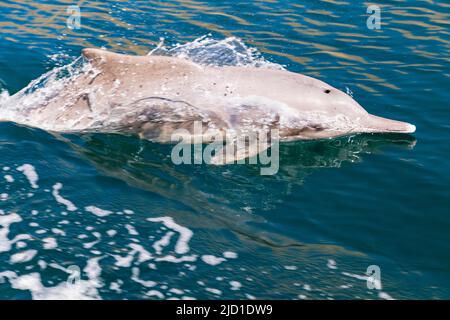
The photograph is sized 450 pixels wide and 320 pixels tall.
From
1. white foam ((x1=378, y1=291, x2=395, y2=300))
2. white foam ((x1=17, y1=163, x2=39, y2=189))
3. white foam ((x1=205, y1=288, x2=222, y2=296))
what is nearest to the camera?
white foam ((x1=205, y1=288, x2=222, y2=296))

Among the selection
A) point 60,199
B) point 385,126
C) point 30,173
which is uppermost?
point 385,126

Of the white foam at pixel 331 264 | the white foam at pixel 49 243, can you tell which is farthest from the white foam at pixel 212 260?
the white foam at pixel 49 243

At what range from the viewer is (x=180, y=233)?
652cm

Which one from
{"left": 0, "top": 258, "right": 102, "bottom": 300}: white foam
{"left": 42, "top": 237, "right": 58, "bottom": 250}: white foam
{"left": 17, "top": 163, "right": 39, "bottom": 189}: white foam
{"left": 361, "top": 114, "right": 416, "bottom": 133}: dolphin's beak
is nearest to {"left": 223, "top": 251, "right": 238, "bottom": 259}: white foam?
{"left": 0, "top": 258, "right": 102, "bottom": 300}: white foam

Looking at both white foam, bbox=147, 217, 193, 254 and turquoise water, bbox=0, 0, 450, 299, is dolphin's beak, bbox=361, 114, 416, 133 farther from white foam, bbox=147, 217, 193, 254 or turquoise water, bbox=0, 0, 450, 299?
white foam, bbox=147, 217, 193, 254

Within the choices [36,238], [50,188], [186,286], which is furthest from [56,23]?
[186,286]

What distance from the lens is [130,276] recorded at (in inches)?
227

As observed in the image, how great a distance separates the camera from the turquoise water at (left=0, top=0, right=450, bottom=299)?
580cm

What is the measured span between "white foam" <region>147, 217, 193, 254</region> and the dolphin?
2037mm

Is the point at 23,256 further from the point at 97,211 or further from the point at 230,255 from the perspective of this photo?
the point at 230,255

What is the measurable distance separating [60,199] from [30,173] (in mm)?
760

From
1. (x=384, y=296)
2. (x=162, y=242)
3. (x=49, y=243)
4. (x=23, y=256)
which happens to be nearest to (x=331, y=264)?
(x=384, y=296)

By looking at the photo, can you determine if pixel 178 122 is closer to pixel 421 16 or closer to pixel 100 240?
pixel 100 240
